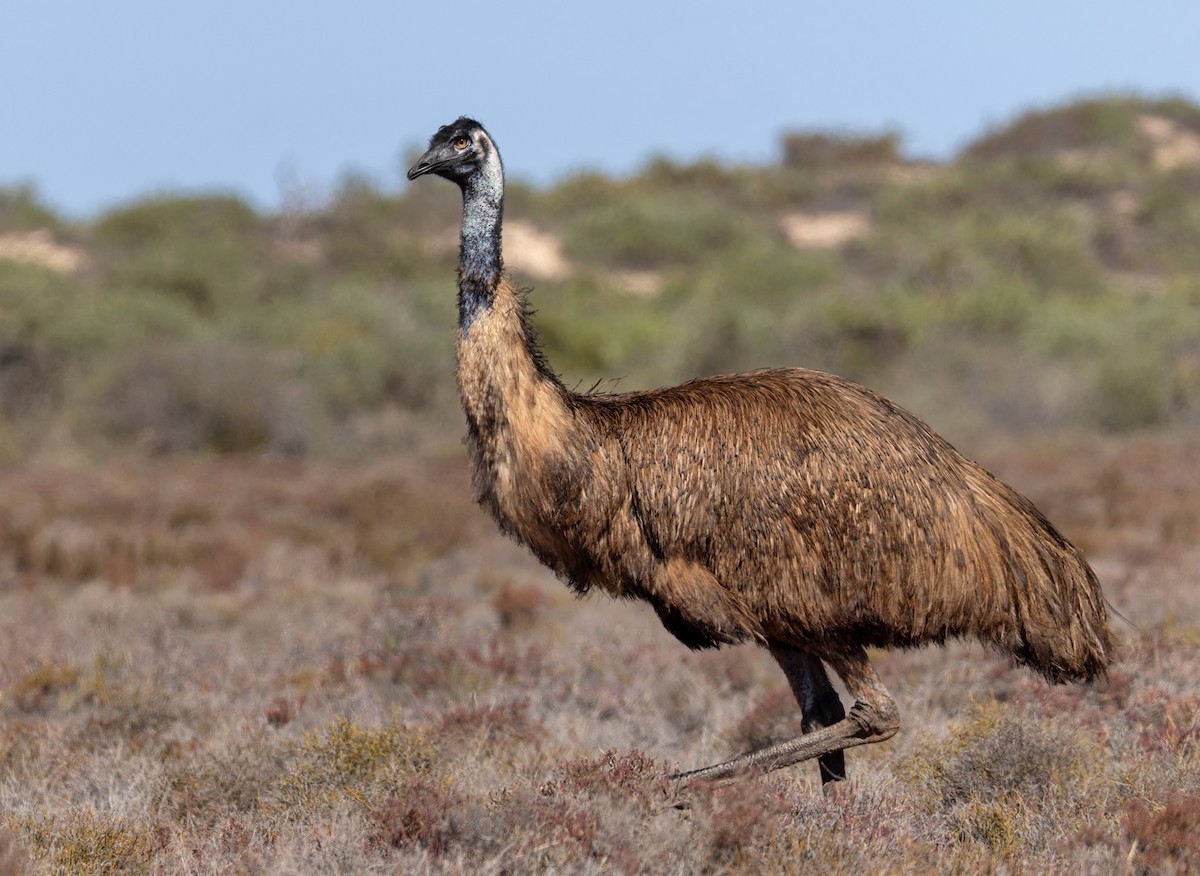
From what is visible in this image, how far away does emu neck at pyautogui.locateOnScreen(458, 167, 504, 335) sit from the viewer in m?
4.56

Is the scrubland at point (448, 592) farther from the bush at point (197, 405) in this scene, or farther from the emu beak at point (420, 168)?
the emu beak at point (420, 168)

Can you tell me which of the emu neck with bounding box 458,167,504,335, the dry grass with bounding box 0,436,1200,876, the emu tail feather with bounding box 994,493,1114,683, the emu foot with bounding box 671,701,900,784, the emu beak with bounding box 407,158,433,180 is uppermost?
the emu beak with bounding box 407,158,433,180

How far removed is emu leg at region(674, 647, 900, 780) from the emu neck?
163 centimetres

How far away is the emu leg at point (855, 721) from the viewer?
14.9ft

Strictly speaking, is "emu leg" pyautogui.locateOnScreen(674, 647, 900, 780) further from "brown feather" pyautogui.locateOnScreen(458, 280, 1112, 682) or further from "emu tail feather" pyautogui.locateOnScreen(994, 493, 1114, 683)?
"emu tail feather" pyautogui.locateOnScreen(994, 493, 1114, 683)

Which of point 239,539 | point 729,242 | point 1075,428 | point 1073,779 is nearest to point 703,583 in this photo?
point 1073,779

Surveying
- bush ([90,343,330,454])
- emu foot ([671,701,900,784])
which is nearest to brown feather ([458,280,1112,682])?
emu foot ([671,701,900,784])

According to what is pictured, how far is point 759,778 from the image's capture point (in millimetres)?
4227

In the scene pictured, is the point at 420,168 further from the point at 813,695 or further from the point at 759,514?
the point at 813,695

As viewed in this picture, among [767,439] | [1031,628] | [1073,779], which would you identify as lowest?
[1073,779]

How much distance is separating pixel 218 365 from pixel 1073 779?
1580 cm

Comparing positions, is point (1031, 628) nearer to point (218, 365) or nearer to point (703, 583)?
point (703, 583)

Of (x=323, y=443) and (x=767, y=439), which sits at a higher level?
(x=767, y=439)

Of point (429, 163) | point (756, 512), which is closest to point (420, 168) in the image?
point (429, 163)
